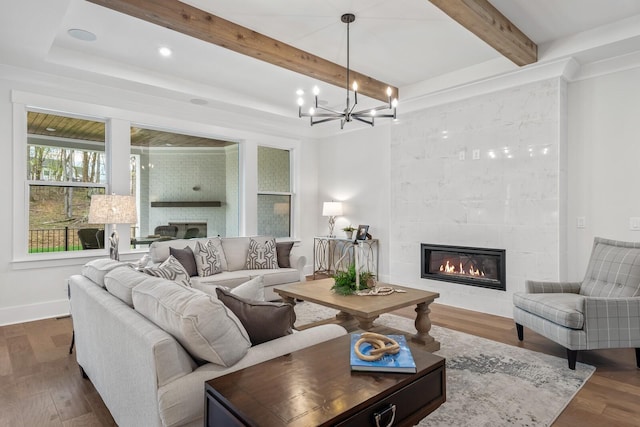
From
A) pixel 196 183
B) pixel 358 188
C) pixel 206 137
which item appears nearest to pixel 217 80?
pixel 206 137

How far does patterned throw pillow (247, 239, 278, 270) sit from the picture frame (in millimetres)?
1602

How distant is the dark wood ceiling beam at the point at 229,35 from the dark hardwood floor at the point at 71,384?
2.75 metres

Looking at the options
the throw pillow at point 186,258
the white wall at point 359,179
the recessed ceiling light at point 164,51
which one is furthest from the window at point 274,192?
the recessed ceiling light at point 164,51

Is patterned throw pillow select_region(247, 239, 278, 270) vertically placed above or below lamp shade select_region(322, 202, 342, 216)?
below

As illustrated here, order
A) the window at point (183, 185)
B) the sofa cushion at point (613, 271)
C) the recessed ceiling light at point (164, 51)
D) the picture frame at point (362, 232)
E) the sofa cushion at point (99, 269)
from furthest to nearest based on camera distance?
the picture frame at point (362, 232), the window at point (183, 185), the recessed ceiling light at point (164, 51), the sofa cushion at point (613, 271), the sofa cushion at point (99, 269)

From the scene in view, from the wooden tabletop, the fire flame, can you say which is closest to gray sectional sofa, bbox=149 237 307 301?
the wooden tabletop

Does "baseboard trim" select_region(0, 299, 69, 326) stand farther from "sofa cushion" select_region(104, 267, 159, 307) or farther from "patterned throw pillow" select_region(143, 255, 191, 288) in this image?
"sofa cushion" select_region(104, 267, 159, 307)

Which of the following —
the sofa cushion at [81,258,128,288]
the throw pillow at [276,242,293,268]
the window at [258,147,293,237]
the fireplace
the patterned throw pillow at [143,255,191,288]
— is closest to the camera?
the sofa cushion at [81,258,128,288]

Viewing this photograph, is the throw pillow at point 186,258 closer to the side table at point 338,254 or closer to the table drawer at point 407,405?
the side table at point 338,254

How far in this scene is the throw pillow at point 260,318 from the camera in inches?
68.7

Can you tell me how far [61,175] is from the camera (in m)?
4.46

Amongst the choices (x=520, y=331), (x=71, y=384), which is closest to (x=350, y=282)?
(x=520, y=331)

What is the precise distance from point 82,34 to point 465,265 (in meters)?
4.90

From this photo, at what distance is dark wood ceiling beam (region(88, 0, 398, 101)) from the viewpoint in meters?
2.84
